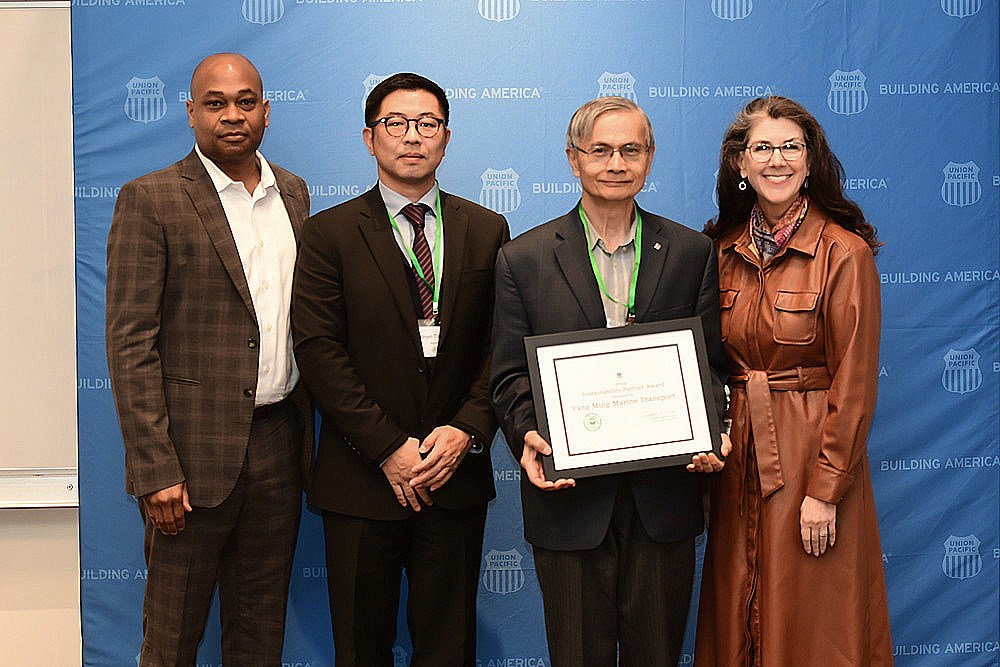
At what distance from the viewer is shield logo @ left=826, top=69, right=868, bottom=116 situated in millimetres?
3135

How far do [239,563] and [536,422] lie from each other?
3.23ft

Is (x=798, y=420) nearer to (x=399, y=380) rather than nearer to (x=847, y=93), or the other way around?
(x=399, y=380)

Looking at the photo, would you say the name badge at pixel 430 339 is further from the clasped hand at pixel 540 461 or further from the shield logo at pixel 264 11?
the shield logo at pixel 264 11

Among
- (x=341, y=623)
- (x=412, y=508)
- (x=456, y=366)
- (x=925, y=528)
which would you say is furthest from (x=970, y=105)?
(x=341, y=623)

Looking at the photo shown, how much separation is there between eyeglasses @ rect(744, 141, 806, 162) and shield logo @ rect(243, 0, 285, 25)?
168 cm

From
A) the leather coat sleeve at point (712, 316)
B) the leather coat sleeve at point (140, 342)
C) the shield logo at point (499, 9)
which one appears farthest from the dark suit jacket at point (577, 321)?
the shield logo at point (499, 9)

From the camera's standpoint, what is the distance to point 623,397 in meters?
2.13

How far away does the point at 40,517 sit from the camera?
331 centimetres

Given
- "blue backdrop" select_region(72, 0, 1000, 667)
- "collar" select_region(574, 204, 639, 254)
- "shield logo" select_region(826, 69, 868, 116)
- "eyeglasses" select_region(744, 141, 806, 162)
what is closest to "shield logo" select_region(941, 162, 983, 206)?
"blue backdrop" select_region(72, 0, 1000, 667)

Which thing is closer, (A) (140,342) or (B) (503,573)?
(A) (140,342)

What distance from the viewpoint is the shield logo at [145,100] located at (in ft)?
10.0

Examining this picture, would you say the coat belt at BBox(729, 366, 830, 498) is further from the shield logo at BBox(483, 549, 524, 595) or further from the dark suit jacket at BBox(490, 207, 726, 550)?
the shield logo at BBox(483, 549, 524, 595)

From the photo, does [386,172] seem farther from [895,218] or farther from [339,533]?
[895,218]

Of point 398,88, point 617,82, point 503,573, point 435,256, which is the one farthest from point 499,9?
point 503,573
